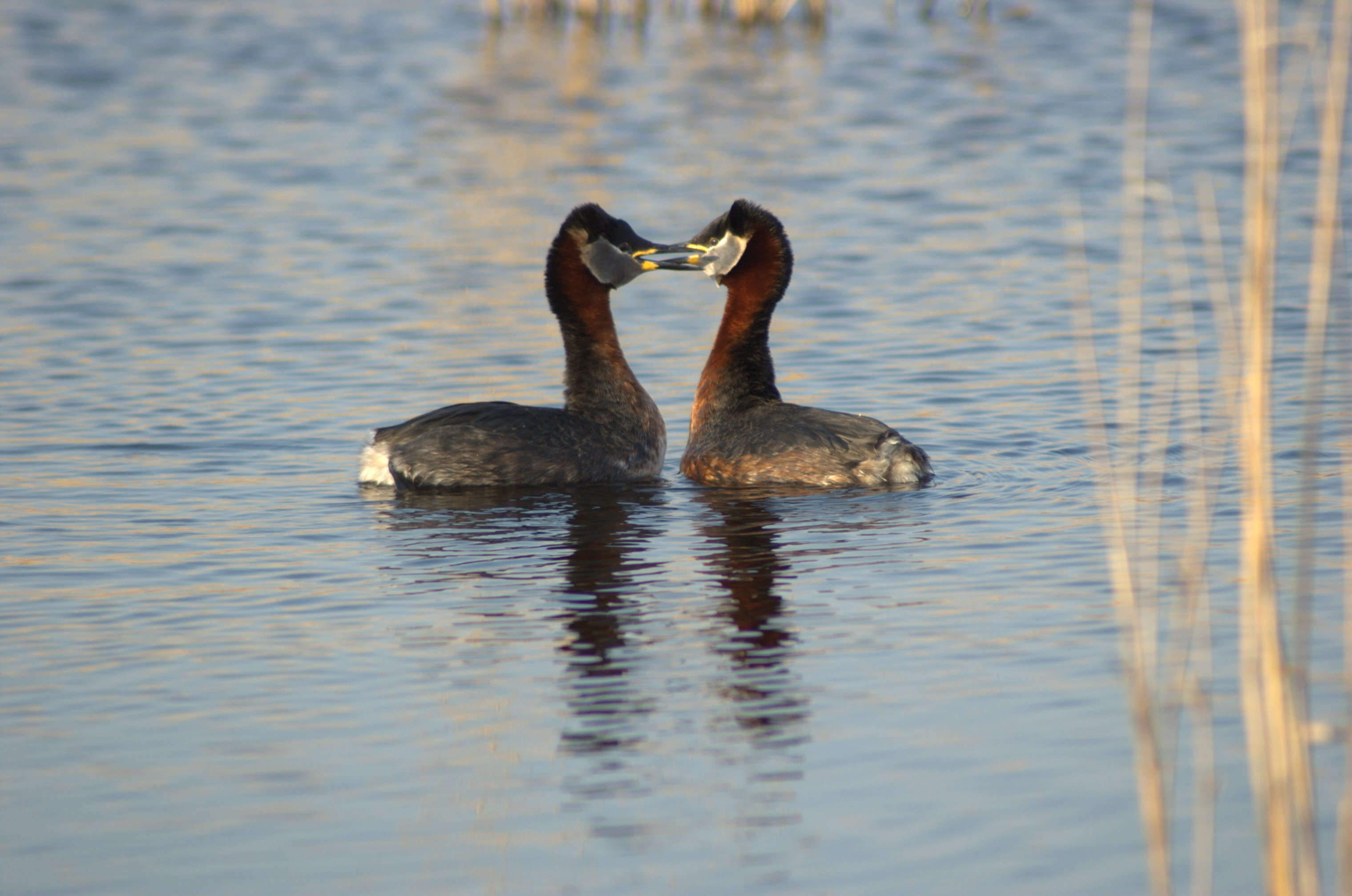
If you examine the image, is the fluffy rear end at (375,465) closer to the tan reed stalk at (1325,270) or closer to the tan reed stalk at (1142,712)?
the tan reed stalk at (1142,712)

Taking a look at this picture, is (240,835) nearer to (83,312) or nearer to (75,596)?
(75,596)

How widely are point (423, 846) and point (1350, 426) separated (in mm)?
6955

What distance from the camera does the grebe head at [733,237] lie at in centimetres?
1060

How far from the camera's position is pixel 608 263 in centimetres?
1057

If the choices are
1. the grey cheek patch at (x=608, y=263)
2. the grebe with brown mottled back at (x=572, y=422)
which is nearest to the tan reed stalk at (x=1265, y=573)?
the grebe with brown mottled back at (x=572, y=422)

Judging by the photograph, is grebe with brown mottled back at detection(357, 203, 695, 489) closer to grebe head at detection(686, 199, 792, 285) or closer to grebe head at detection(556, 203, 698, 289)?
grebe head at detection(556, 203, 698, 289)

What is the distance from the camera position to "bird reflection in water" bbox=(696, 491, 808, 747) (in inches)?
242

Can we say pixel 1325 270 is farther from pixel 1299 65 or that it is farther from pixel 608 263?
pixel 608 263

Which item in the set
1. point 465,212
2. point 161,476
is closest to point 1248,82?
point 161,476

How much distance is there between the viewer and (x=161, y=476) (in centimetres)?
1012

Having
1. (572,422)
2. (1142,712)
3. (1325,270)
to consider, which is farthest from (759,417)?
(1142,712)

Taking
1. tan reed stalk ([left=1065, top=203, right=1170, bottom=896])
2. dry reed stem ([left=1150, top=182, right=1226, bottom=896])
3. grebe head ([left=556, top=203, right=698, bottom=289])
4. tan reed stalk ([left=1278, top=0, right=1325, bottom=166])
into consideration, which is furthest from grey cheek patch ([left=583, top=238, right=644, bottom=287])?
tan reed stalk ([left=1065, top=203, right=1170, bottom=896])

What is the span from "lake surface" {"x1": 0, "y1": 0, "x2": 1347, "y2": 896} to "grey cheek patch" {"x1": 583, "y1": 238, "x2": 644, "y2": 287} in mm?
1297

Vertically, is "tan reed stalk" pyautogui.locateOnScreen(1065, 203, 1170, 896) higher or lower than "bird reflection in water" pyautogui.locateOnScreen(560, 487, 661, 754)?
higher
